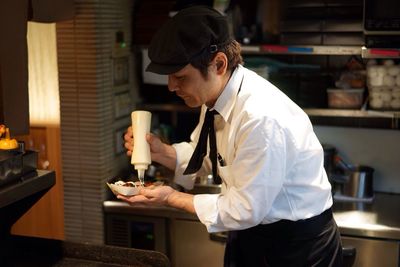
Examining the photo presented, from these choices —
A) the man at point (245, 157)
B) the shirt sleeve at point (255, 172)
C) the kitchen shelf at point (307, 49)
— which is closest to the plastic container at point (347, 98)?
the kitchen shelf at point (307, 49)

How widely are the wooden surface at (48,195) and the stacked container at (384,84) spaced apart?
1631 mm

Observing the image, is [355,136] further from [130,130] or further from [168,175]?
[130,130]

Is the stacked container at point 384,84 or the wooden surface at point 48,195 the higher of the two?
the stacked container at point 384,84

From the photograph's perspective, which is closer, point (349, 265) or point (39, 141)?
point (349, 265)

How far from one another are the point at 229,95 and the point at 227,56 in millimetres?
131

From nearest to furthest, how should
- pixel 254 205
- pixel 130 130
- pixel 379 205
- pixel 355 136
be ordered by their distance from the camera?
1. pixel 254 205
2. pixel 130 130
3. pixel 379 205
4. pixel 355 136

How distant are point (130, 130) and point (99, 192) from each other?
0.98 m

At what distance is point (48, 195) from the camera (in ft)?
10.2

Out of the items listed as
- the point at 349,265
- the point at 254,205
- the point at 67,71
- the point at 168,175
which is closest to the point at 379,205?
the point at 349,265

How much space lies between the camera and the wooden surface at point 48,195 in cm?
305

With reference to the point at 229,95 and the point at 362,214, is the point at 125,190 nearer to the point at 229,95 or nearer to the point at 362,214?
the point at 229,95

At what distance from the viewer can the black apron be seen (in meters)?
1.88

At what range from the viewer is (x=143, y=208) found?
111 inches

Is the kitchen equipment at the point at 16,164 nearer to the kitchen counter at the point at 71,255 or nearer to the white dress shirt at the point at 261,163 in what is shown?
the kitchen counter at the point at 71,255
